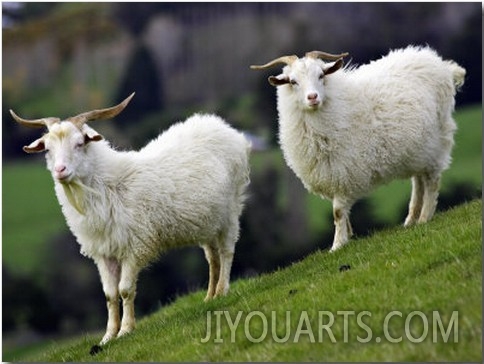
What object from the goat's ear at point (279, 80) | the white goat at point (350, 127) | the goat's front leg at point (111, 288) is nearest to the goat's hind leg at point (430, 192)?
the white goat at point (350, 127)

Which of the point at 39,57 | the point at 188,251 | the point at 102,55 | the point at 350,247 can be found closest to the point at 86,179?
the point at 350,247

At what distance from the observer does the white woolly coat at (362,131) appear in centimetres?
1350

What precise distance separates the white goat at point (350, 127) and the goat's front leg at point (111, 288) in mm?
2735

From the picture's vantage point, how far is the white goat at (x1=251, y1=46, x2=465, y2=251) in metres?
13.5

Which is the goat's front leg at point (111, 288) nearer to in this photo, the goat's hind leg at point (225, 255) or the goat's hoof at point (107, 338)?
the goat's hoof at point (107, 338)

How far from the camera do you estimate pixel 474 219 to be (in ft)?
40.6

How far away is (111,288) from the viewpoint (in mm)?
12766

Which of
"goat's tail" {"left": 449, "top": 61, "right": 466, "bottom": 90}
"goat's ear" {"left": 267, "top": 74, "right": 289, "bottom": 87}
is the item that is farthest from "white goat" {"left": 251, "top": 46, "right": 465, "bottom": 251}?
"goat's tail" {"left": 449, "top": 61, "right": 466, "bottom": 90}

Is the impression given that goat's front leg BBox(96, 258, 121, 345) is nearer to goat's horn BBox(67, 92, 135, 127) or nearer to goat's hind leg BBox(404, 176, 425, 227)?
goat's horn BBox(67, 92, 135, 127)

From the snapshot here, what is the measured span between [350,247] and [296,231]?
48663mm

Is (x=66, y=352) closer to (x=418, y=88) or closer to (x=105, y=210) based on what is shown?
(x=105, y=210)

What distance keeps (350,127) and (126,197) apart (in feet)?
9.83

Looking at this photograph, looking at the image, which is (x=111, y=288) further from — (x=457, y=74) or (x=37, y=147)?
(x=457, y=74)

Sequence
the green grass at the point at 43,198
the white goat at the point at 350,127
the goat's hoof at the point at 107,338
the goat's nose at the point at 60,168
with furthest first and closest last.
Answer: the green grass at the point at 43,198 → the white goat at the point at 350,127 → the goat's hoof at the point at 107,338 → the goat's nose at the point at 60,168
